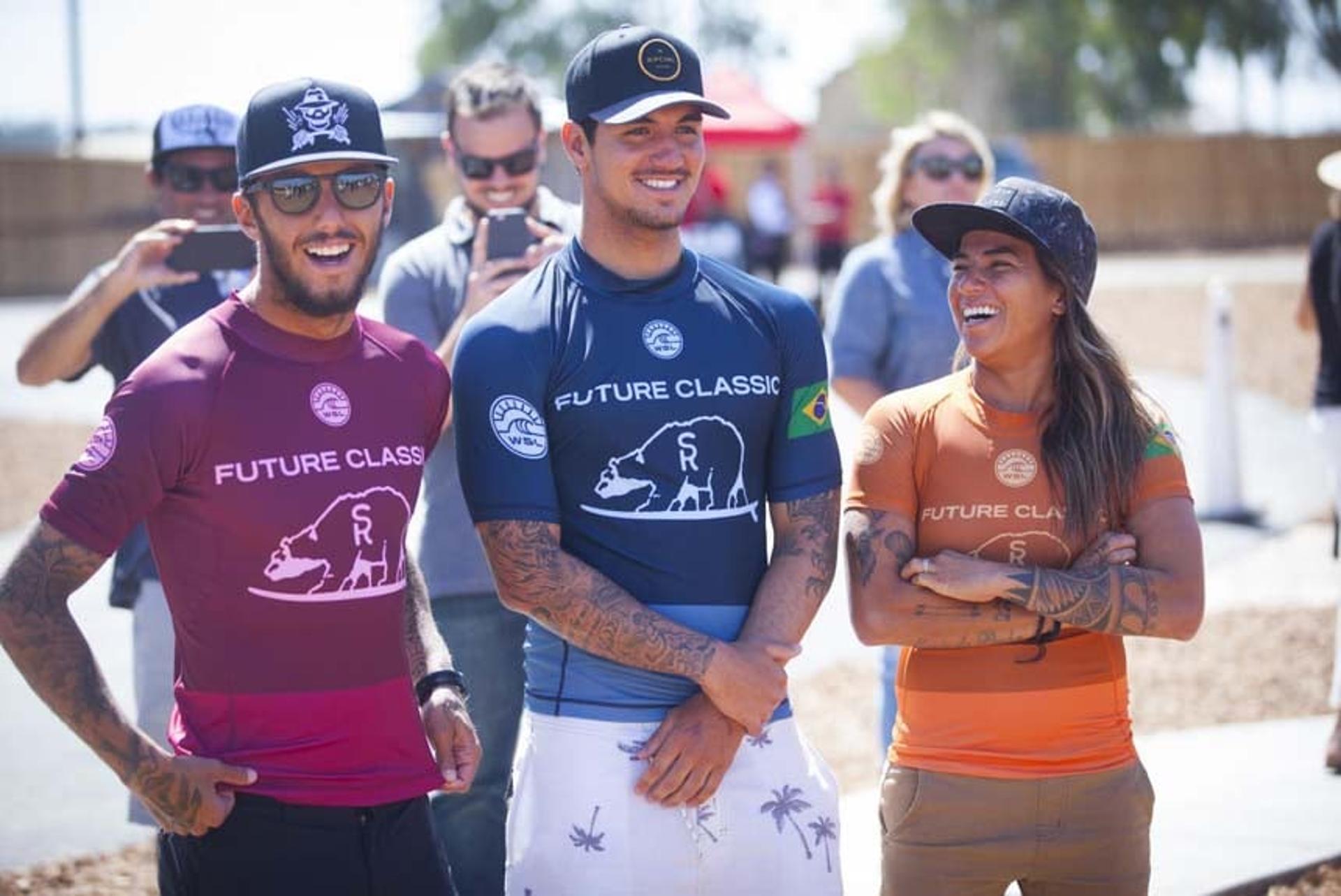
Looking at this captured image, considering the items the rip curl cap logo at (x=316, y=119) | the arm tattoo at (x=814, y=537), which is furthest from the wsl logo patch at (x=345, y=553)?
the arm tattoo at (x=814, y=537)

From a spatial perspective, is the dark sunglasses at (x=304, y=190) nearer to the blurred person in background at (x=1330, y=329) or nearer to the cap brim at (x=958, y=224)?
the cap brim at (x=958, y=224)

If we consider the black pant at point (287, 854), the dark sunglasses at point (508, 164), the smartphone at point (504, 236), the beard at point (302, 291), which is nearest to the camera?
the black pant at point (287, 854)

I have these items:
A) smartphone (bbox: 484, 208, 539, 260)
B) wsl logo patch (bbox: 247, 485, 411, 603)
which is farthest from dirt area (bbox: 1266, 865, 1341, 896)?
wsl logo patch (bbox: 247, 485, 411, 603)

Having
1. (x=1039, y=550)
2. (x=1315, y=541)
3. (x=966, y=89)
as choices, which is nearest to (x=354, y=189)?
(x=1039, y=550)

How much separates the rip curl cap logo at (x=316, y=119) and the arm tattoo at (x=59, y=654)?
88 centimetres

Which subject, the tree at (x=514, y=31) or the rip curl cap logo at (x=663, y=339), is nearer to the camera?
the rip curl cap logo at (x=663, y=339)

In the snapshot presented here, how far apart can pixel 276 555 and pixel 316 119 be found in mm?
846

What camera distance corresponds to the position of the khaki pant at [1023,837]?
3709 millimetres

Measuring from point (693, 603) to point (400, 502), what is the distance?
0.61 m

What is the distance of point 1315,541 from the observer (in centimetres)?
1100

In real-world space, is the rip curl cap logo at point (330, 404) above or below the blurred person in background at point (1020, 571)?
above

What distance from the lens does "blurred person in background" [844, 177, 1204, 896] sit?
3715mm

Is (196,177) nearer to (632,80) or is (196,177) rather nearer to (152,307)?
(152,307)

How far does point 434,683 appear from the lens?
3.58 meters
